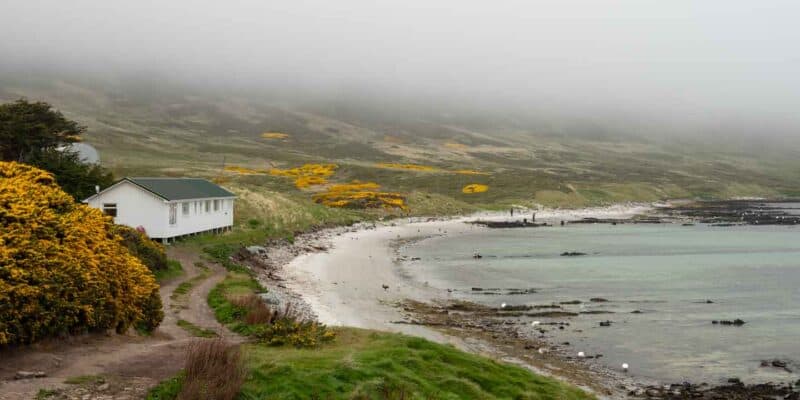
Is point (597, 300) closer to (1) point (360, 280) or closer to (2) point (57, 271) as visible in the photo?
(1) point (360, 280)

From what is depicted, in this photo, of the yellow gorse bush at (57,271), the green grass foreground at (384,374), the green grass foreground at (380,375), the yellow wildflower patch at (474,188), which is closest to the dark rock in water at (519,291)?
the green grass foreground at (380,375)

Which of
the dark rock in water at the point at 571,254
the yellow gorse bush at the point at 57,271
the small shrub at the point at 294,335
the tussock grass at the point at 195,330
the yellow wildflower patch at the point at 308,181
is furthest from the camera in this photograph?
the yellow wildflower patch at the point at 308,181

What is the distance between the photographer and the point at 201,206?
48250mm

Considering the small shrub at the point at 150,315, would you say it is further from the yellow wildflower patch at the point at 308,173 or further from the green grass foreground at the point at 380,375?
the yellow wildflower patch at the point at 308,173

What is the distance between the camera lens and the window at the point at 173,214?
43781mm

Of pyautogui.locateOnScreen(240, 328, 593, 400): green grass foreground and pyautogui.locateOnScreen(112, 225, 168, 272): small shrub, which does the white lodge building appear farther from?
pyautogui.locateOnScreen(240, 328, 593, 400): green grass foreground

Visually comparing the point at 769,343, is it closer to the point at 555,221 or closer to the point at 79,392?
the point at 79,392

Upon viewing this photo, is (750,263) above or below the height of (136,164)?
below

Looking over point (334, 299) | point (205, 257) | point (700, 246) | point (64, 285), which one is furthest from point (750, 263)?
point (64, 285)

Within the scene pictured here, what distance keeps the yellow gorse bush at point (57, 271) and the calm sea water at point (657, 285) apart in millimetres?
16847

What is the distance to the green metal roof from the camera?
43.5 meters

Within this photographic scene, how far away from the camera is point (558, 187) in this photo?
131 meters

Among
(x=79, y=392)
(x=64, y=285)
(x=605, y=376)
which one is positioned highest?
(x=64, y=285)

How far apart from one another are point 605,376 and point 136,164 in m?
113
